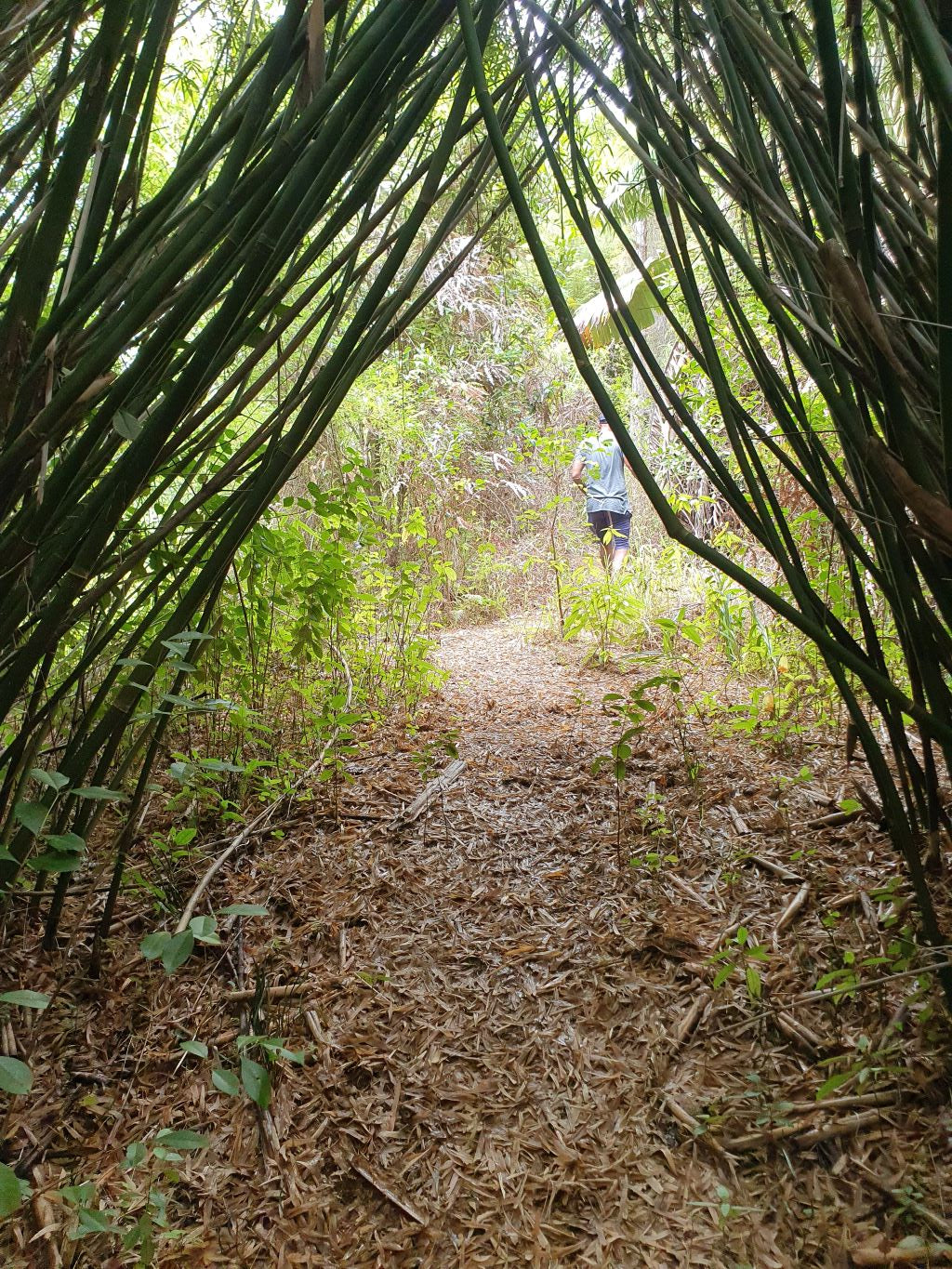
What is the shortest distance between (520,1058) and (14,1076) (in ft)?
2.24

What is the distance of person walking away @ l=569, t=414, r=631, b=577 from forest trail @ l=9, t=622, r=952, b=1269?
212 cm

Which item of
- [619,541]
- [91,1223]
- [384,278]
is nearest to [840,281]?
[384,278]

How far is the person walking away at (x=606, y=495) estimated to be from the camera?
351 cm

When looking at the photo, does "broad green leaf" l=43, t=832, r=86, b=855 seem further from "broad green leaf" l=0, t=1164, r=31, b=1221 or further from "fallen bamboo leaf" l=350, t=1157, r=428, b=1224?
"fallen bamboo leaf" l=350, t=1157, r=428, b=1224

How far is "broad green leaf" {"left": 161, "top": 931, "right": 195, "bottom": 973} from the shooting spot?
28.7 inches

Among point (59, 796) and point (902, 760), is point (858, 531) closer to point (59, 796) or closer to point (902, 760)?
point (902, 760)

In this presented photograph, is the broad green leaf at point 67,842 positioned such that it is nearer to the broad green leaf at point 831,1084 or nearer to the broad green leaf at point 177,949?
the broad green leaf at point 177,949

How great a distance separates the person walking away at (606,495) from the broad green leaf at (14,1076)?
310cm

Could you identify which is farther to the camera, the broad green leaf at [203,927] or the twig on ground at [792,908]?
the twig on ground at [792,908]

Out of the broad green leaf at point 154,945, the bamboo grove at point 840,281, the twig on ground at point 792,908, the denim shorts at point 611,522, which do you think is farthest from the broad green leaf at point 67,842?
the denim shorts at point 611,522

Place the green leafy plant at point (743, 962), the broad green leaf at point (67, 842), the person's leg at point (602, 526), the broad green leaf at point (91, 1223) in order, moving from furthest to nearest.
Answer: the person's leg at point (602, 526) < the green leafy plant at point (743, 962) < the broad green leaf at point (67, 842) < the broad green leaf at point (91, 1223)

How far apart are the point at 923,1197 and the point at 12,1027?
1.16m

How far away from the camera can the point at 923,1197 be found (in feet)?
2.42

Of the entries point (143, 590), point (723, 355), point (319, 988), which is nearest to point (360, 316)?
point (143, 590)
